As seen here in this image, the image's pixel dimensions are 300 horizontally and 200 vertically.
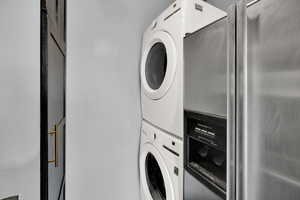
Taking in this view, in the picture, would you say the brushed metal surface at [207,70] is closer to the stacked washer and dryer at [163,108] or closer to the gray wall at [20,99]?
the stacked washer and dryer at [163,108]

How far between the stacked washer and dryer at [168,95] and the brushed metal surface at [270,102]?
0.55 meters

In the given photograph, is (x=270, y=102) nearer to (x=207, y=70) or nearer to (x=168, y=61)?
(x=207, y=70)

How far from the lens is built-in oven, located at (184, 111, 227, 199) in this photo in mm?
759

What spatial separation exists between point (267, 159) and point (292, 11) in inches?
12.5

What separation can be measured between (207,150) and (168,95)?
0.44 m

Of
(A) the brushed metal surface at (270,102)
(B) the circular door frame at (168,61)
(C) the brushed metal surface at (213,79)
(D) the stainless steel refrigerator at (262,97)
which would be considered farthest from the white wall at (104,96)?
(A) the brushed metal surface at (270,102)

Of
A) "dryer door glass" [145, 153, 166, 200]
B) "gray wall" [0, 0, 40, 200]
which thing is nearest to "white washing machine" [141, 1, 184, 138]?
"dryer door glass" [145, 153, 166, 200]

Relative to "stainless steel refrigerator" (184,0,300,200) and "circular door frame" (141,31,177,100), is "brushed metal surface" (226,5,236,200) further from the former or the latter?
"circular door frame" (141,31,177,100)

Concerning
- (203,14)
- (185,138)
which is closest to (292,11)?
(185,138)

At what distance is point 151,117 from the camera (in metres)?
1.65

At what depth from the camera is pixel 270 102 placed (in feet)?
1.64

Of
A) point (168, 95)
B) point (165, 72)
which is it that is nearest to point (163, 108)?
point (168, 95)

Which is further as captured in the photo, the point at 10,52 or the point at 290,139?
the point at 10,52

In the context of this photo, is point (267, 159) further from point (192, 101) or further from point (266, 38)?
point (192, 101)
